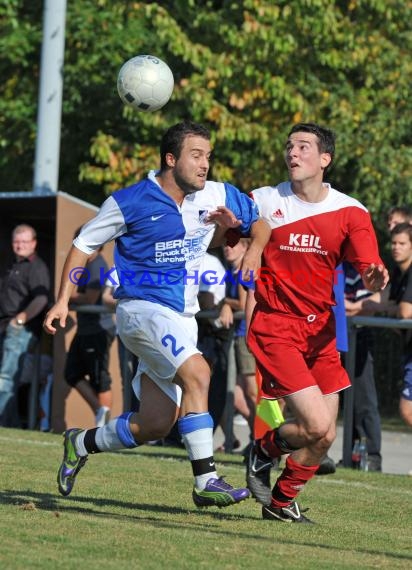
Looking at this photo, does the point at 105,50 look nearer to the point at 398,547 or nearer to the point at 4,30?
the point at 4,30

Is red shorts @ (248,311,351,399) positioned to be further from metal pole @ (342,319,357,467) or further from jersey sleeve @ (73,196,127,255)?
metal pole @ (342,319,357,467)

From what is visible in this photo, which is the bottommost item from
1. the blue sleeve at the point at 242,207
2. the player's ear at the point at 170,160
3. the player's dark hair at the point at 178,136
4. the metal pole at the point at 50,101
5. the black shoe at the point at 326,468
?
the black shoe at the point at 326,468

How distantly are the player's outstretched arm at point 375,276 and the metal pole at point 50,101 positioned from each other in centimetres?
887

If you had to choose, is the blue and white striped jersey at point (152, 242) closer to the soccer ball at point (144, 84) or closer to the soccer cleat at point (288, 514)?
the soccer cleat at point (288, 514)

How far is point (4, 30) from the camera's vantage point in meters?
21.1

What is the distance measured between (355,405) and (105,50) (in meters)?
9.63

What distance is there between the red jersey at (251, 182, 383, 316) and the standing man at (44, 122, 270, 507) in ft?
0.79

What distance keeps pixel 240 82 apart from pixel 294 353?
1205 cm

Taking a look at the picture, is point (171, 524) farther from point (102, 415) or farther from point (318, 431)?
point (102, 415)

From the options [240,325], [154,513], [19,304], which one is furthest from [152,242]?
[19,304]

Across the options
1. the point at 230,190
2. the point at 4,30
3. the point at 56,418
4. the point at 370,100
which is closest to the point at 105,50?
the point at 4,30

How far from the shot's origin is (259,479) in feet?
26.4

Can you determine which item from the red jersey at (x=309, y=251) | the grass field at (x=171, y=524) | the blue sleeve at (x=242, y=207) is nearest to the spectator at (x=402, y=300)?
the grass field at (x=171, y=524)

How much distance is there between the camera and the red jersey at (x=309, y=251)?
7887 mm
